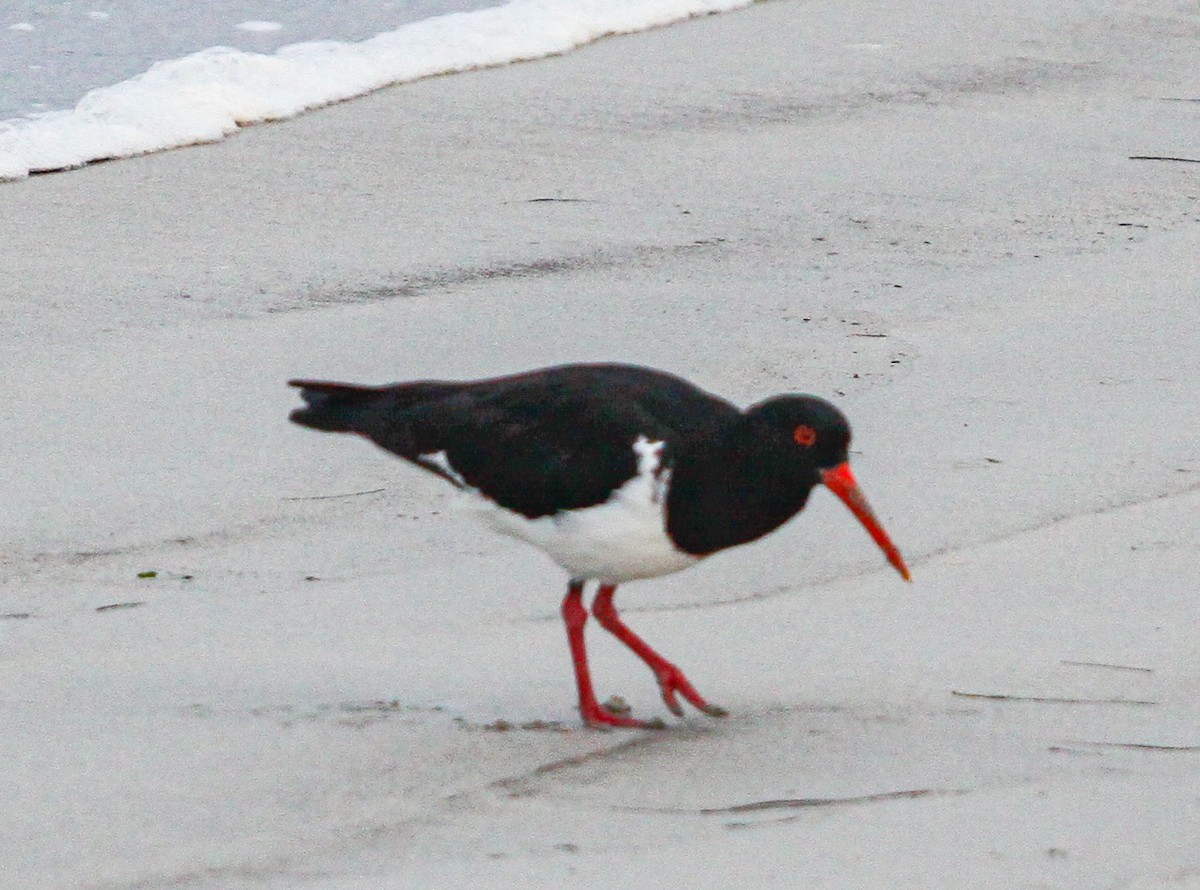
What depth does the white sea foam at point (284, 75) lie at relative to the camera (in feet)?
26.0

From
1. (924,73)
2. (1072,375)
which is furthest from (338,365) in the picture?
(924,73)

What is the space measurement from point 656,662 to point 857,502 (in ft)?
1.68

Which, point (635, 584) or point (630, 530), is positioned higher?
point (630, 530)

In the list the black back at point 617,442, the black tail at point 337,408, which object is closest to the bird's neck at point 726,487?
the black back at point 617,442

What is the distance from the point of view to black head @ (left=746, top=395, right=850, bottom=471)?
3770 mm

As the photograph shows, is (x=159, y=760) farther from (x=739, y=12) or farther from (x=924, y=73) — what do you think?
(x=739, y=12)

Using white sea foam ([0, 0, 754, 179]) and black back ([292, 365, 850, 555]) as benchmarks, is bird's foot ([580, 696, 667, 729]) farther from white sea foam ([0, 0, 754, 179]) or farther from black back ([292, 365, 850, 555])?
white sea foam ([0, 0, 754, 179])

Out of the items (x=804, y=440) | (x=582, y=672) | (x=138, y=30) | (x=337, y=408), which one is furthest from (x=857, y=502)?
(x=138, y=30)

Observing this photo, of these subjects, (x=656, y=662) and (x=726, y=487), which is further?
(x=656, y=662)

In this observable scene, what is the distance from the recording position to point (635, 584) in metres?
4.65

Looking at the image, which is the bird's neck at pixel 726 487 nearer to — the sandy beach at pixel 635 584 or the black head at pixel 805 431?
the black head at pixel 805 431

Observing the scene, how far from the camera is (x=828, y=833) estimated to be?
3289mm

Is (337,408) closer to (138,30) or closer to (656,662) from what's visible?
(656,662)

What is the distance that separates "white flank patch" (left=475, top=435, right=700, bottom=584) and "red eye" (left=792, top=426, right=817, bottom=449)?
255 mm
